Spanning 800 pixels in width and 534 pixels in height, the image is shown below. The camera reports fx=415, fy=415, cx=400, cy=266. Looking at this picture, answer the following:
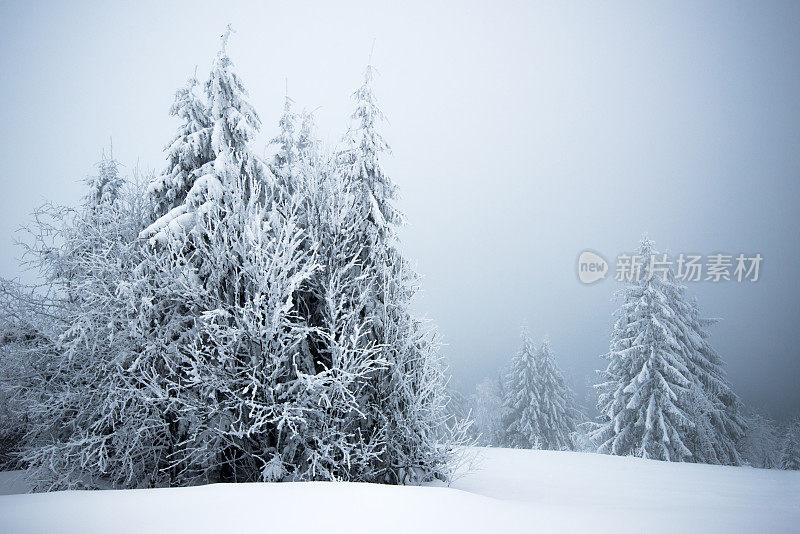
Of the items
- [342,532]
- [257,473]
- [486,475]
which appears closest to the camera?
[342,532]

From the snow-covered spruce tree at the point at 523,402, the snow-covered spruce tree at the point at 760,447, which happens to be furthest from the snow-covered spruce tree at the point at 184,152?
the snow-covered spruce tree at the point at 760,447

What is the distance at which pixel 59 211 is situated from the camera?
12.2 meters

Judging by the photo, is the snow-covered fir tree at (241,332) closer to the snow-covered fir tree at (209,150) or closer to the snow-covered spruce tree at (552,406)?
the snow-covered fir tree at (209,150)

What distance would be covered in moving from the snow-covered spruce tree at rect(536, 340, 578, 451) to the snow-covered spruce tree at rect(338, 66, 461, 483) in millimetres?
21671

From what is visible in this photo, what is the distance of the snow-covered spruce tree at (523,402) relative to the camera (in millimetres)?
28266

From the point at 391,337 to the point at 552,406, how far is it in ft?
78.9

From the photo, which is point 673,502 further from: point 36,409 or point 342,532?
point 36,409

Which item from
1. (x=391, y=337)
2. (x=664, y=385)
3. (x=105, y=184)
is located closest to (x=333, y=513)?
(x=391, y=337)

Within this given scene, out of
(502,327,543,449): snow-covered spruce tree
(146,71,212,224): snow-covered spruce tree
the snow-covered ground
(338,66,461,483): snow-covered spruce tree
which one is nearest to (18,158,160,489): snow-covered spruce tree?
(146,71,212,224): snow-covered spruce tree

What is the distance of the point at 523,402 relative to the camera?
28.9 m

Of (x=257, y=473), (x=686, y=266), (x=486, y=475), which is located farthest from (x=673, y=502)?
(x=686, y=266)

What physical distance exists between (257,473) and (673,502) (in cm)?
818

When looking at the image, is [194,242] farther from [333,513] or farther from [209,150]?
[333,513]

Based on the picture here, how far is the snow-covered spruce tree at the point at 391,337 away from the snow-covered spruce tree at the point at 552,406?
21.7 meters
